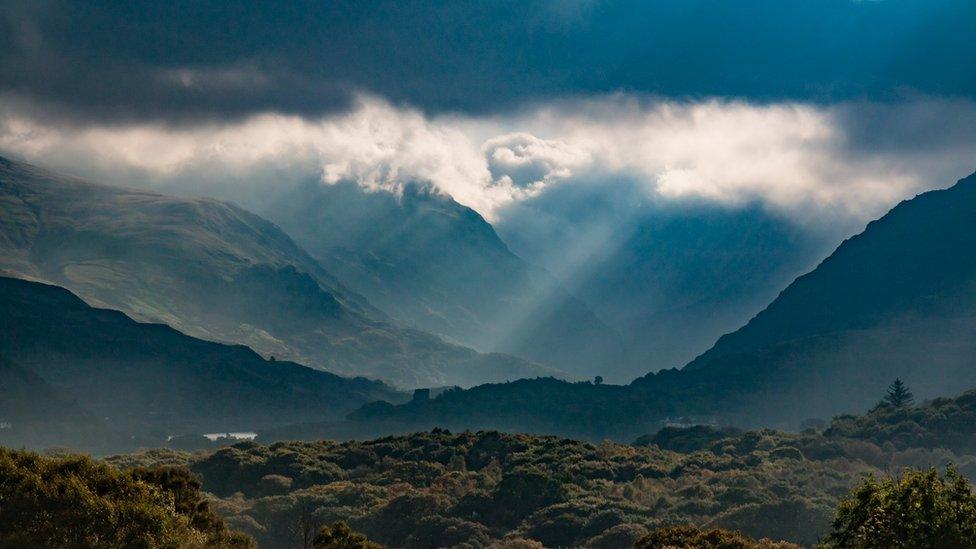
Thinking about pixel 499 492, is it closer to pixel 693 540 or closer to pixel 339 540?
pixel 693 540

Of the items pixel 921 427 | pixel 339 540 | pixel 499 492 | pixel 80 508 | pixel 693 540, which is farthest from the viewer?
pixel 921 427

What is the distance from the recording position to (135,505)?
45938mm

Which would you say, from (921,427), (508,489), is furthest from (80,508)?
(921,427)

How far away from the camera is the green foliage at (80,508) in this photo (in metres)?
43.8

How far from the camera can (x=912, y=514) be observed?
39.0 m

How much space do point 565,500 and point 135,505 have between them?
7458 centimetres

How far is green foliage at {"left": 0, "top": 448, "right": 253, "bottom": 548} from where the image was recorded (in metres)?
43.8

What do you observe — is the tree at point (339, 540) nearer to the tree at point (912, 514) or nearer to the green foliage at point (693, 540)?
the green foliage at point (693, 540)

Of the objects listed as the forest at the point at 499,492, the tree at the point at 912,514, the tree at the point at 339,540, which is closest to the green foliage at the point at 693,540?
the forest at the point at 499,492

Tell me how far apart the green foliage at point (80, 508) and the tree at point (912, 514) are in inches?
1088

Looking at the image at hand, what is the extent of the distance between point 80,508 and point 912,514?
106 ft

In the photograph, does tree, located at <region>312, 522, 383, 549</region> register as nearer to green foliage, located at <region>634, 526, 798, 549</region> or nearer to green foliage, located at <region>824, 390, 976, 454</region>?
green foliage, located at <region>634, 526, 798, 549</region>

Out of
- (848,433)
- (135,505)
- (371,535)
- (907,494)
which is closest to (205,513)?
(135,505)

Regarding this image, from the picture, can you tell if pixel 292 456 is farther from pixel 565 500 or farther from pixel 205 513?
pixel 205 513
